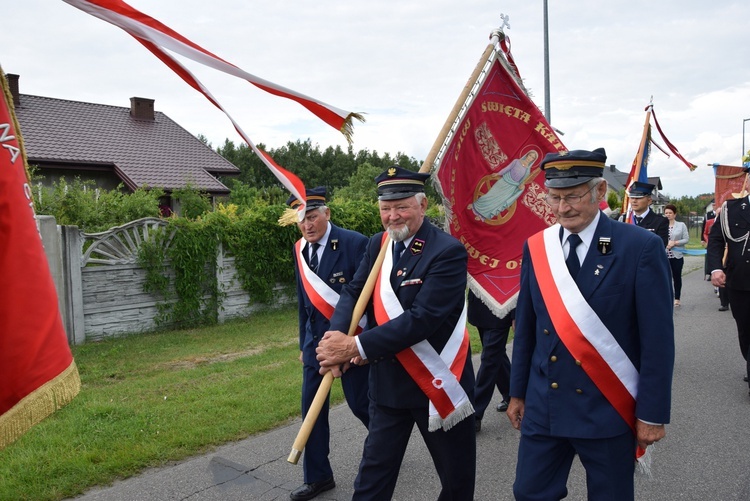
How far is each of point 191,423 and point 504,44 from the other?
160 inches

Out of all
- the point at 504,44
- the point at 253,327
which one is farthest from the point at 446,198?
the point at 253,327

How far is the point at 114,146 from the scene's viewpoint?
945 inches

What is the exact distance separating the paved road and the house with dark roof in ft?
55.2

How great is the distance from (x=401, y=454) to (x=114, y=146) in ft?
78.2

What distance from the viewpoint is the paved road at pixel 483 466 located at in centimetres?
401

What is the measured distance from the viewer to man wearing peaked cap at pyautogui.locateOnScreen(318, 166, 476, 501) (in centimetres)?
304

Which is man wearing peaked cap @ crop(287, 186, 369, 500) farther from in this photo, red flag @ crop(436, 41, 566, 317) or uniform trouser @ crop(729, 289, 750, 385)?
uniform trouser @ crop(729, 289, 750, 385)

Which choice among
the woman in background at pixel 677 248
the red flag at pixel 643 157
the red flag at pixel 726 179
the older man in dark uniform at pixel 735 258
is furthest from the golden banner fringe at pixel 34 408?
the red flag at pixel 726 179

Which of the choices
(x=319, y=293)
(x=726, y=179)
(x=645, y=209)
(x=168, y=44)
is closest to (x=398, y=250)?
(x=319, y=293)

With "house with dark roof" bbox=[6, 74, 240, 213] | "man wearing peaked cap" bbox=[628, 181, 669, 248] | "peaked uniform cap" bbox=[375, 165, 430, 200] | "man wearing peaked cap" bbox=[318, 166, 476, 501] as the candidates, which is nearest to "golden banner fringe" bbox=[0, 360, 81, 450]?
"man wearing peaked cap" bbox=[318, 166, 476, 501]

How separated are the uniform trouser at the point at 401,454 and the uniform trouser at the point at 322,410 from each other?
86cm

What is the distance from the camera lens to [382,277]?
3275 millimetres

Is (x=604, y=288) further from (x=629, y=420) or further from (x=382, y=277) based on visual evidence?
(x=382, y=277)

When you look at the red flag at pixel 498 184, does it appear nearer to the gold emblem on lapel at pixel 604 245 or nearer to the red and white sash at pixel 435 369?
the red and white sash at pixel 435 369
